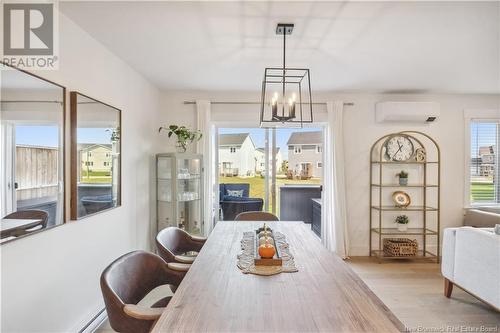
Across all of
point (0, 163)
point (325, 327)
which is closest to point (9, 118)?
point (0, 163)

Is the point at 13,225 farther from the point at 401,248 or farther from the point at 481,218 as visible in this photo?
the point at 481,218

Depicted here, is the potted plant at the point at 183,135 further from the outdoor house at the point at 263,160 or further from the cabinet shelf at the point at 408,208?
the cabinet shelf at the point at 408,208

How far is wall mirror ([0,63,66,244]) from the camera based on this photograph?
1.58 metres

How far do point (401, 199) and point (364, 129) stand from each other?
1149mm

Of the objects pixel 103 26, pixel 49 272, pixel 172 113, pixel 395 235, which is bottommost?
pixel 395 235

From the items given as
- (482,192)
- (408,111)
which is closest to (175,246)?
(408,111)

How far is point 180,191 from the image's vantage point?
3.94m

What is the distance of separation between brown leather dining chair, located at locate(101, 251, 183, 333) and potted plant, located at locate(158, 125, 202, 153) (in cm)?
239

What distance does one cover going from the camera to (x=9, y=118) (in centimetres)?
159

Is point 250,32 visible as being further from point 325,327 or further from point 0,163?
point 325,327

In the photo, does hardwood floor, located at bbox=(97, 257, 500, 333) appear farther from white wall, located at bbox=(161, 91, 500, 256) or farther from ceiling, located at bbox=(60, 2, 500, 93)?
ceiling, located at bbox=(60, 2, 500, 93)

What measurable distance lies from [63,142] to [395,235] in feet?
14.2

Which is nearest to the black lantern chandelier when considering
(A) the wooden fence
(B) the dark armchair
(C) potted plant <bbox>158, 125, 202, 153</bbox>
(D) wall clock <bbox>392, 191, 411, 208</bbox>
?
(C) potted plant <bbox>158, 125, 202, 153</bbox>

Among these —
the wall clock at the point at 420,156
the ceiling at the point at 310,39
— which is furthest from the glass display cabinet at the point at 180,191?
the wall clock at the point at 420,156
